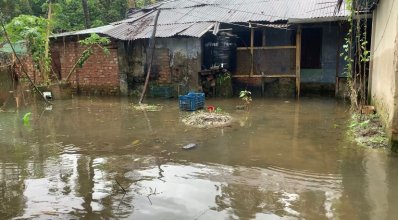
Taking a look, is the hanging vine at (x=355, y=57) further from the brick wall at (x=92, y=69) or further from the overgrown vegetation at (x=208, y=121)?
the brick wall at (x=92, y=69)

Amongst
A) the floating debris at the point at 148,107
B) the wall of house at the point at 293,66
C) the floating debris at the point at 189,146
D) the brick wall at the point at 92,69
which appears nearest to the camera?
the floating debris at the point at 189,146

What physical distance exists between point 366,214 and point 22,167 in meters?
4.73

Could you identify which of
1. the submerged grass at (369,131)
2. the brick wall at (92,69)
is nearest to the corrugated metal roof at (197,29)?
the brick wall at (92,69)

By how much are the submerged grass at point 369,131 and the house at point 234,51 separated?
16.0 feet

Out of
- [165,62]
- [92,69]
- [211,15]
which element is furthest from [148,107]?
[211,15]

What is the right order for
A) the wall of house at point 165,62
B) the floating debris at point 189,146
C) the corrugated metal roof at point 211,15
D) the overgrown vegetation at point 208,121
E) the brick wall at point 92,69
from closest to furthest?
the floating debris at point 189,146, the overgrown vegetation at point 208,121, the corrugated metal roof at point 211,15, the wall of house at point 165,62, the brick wall at point 92,69

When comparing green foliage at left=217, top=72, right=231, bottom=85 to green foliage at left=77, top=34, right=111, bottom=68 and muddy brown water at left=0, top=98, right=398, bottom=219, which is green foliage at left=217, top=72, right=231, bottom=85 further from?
muddy brown water at left=0, top=98, right=398, bottom=219

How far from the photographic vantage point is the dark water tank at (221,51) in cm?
1275

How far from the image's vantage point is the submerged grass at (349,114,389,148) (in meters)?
6.20

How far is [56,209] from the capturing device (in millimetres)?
4008

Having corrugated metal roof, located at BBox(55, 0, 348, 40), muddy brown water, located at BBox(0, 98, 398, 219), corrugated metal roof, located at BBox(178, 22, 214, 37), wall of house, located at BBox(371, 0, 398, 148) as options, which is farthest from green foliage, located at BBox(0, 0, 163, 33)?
wall of house, located at BBox(371, 0, 398, 148)

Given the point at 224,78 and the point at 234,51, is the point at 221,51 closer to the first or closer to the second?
the point at 234,51

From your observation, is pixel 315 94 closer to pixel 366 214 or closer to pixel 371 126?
pixel 371 126

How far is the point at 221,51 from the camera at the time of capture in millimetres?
12859
